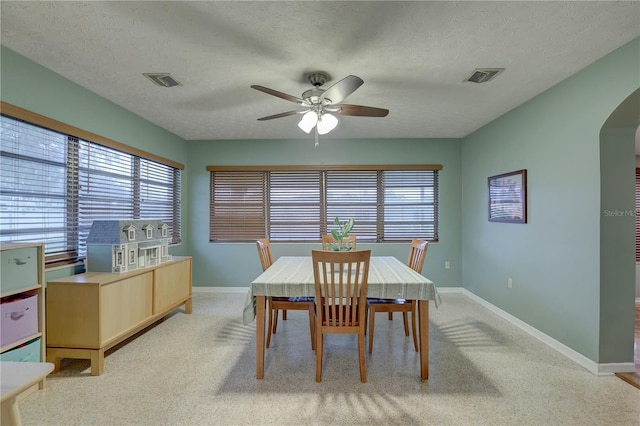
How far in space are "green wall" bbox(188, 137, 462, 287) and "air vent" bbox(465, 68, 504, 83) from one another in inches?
82.6

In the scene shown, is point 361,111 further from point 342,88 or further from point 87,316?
point 87,316

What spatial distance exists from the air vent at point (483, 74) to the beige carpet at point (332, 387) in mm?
2425

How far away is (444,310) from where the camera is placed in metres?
3.88

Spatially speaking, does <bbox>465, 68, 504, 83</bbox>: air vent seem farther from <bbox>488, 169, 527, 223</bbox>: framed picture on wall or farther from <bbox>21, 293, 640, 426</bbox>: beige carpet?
<bbox>21, 293, 640, 426</bbox>: beige carpet

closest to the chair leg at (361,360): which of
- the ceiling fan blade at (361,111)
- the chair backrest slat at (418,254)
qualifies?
the chair backrest slat at (418,254)

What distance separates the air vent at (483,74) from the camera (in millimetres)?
2471

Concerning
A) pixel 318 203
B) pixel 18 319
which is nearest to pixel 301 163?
pixel 318 203

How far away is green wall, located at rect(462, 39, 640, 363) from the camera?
92.4 inches

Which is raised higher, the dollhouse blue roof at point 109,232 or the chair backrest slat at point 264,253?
the dollhouse blue roof at point 109,232

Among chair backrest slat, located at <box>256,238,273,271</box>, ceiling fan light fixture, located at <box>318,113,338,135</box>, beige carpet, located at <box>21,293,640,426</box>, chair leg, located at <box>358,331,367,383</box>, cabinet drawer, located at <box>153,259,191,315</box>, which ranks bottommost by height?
beige carpet, located at <box>21,293,640,426</box>

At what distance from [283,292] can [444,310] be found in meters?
2.58

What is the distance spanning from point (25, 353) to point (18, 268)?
589 millimetres

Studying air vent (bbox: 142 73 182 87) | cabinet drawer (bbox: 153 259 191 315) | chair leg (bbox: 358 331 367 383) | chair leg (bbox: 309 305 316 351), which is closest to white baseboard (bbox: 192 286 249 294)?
cabinet drawer (bbox: 153 259 191 315)

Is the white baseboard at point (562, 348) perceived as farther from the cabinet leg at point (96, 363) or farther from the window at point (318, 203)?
the cabinet leg at point (96, 363)
